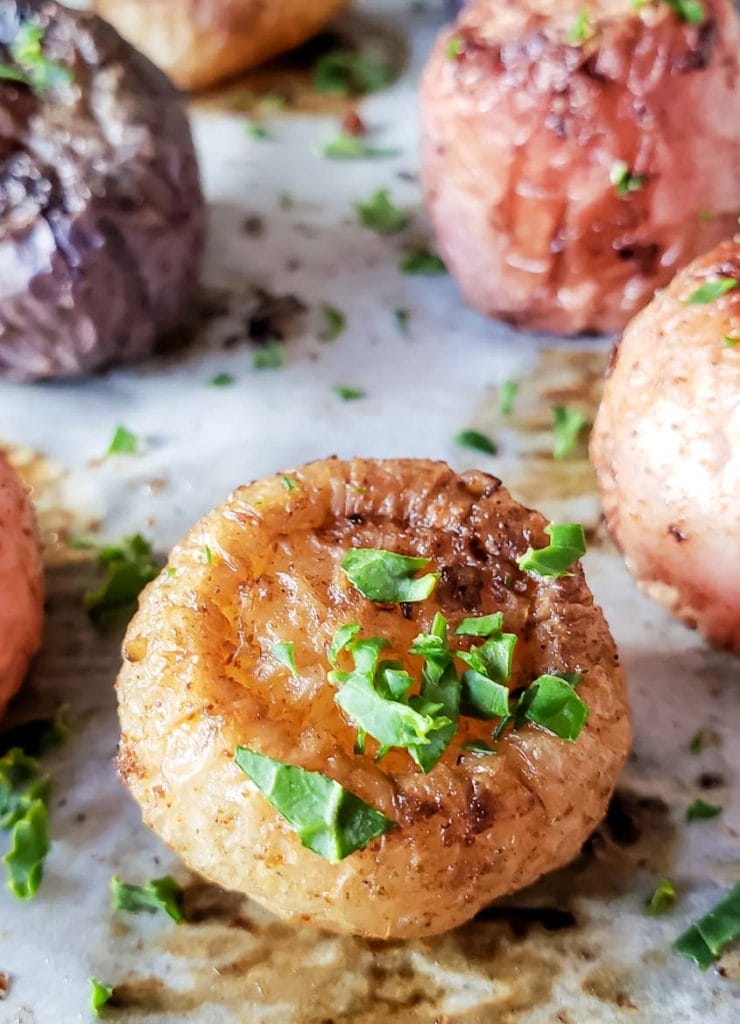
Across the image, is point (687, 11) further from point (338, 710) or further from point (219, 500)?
point (338, 710)

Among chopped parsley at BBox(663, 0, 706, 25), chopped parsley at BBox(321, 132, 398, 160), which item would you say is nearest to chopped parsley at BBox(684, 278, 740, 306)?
chopped parsley at BBox(663, 0, 706, 25)

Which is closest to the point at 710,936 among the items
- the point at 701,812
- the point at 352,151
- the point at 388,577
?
the point at 701,812

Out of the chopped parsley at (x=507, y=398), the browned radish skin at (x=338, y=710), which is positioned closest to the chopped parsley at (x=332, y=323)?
the chopped parsley at (x=507, y=398)

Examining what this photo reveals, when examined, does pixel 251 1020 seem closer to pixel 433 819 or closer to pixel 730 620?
pixel 433 819

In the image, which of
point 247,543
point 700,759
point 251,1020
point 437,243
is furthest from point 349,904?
point 437,243

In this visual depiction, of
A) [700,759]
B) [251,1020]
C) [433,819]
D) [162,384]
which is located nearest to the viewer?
[433,819]

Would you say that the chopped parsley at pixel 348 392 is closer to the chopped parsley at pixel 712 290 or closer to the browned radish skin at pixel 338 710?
the browned radish skin at pixel 338 710

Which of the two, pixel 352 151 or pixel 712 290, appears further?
pixel 352 151
